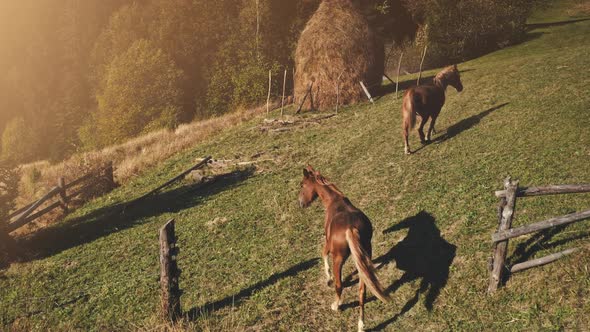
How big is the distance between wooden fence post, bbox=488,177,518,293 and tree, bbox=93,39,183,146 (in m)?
36.3

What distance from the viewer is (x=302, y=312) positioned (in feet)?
24.8

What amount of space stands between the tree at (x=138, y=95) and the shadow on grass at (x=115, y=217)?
24.1 m

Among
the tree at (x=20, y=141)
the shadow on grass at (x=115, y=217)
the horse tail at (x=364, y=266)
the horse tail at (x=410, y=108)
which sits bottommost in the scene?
the tree at (x=20, y=141)

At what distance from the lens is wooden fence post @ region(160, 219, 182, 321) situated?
7.21m

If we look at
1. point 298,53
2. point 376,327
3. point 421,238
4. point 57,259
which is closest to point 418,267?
point 421,238

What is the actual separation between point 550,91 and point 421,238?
460 inches

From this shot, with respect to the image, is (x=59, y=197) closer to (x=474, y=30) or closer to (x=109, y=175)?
(x=109, y=175)

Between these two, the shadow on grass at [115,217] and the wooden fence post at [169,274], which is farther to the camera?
the shadow on grass at [115,217]

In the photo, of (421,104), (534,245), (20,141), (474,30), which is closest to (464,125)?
(421,104)

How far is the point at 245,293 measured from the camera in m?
8.49

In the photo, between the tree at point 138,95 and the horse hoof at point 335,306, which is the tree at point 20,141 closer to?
the tree at point 138,95

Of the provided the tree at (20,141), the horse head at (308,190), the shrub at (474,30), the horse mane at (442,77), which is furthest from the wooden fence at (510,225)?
the tree at (20,141)

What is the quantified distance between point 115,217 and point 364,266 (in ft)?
39.6

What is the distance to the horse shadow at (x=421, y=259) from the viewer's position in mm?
7289
